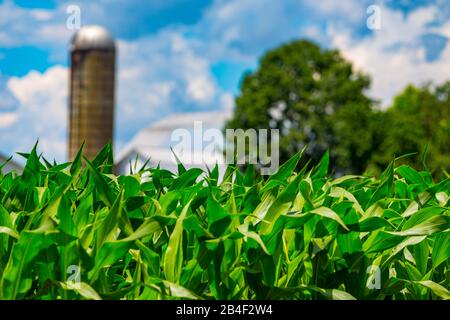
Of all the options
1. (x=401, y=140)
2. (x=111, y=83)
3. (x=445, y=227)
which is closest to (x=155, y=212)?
(x=445, y=227)

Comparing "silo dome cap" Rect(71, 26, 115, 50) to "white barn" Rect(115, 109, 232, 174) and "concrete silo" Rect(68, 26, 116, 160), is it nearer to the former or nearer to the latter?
"concrete silo" Rect(68, 26, 116, 160)

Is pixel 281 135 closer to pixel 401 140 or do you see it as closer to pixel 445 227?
pixel 401 140

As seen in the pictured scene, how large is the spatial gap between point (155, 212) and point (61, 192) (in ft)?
0.97

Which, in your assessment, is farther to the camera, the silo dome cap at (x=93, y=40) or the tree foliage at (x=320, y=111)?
the tree foliage at (x=320, y=111)

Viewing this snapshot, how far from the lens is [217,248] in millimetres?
1490

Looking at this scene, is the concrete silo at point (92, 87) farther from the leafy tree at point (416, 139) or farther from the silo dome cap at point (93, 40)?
the leafy tree at point (416, 139)

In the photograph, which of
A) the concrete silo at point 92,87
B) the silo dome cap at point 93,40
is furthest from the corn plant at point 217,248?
the silo dome cap at point 93,40

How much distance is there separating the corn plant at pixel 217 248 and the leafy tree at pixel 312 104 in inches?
1004

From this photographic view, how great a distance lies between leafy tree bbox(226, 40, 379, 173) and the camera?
27281mm

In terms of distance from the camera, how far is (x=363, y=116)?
1080 inches

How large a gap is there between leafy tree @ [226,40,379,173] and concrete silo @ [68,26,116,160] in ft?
24.0

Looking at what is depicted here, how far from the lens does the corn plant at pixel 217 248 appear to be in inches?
57.3

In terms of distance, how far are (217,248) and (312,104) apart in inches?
1054

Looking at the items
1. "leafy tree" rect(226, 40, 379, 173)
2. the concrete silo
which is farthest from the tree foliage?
the concrete silo
